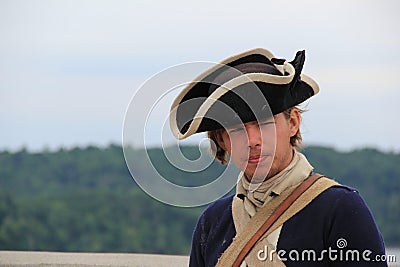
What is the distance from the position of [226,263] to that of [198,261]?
198 mm

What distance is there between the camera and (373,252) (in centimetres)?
266

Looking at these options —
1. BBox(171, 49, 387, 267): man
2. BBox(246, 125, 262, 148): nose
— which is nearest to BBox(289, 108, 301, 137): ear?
BBox(171, 49, 387, 267): man

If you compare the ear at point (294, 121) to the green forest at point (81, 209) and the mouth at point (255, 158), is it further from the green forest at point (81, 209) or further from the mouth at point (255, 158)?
the green forest at point (81, 209)

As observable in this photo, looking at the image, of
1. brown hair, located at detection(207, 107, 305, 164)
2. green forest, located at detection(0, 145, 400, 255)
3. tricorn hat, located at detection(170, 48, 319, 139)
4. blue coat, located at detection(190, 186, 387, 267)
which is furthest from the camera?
green forest, located at detection(0, 145, 400, 255)

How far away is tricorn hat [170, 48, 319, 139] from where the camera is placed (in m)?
2.80

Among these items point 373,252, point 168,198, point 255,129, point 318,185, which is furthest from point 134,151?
point 373,252

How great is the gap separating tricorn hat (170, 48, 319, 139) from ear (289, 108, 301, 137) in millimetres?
29

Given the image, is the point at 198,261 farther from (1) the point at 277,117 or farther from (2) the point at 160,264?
(2) the point at 160,264

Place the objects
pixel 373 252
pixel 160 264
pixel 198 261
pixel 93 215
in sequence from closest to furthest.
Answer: pixel 373 252 → pixel 198 261 → pixel 160 264 → pixel 93 215

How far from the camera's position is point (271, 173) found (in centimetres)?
287

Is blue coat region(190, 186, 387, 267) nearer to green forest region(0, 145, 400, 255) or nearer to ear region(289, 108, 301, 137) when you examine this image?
ear region(289, 108, 301, 137)

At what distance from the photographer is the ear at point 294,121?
113 inches

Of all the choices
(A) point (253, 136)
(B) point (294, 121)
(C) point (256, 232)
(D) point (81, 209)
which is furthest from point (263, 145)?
(D) point (81, 209)

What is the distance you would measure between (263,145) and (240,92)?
7.0 inches
